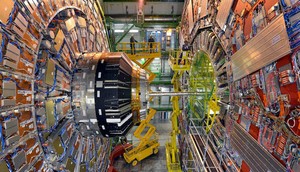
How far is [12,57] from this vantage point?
169 centimetres

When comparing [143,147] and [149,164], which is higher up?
[143,147]

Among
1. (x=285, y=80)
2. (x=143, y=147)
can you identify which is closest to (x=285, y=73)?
(x=285, y=80)

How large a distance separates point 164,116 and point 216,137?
1849 centimetres

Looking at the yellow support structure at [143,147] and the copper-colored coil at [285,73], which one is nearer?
the copper-colored coil at [285,73]

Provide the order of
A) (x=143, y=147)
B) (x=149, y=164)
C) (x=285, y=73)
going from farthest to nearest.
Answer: (x=143, y=147), (x=149, y=164), (x=285, y=73)

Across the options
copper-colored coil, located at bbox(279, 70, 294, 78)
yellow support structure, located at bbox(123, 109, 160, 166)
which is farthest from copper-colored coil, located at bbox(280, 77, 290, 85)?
yellow support structure, located at bbox(123, 109, 160, 166)

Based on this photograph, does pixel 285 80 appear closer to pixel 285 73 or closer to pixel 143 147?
pixel 285 73

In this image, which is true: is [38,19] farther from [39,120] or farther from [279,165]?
[279,165]

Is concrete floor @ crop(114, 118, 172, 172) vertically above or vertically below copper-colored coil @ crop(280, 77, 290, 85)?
below

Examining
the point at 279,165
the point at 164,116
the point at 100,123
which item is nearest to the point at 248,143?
the point at 279,165

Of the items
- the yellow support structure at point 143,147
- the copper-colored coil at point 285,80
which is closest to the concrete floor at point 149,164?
the yellow support structure at point 143,147

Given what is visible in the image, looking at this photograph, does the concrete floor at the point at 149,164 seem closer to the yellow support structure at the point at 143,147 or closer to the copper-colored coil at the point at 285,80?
the yellow support structure at the point at 143,147

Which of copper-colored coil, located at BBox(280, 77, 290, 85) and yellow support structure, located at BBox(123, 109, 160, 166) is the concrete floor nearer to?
yellow support structure, located at BBox(123, 109, 160, 166)

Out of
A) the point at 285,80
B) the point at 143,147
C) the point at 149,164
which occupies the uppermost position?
the point at 285,80
